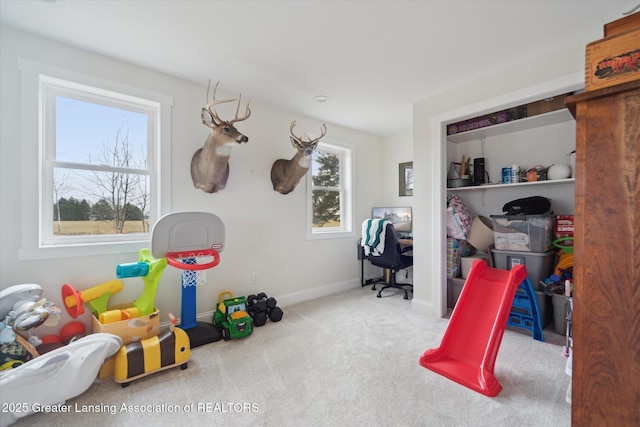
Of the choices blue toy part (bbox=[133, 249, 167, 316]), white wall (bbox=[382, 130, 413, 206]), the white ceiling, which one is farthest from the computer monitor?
blue toy part (bbox=[133, 249, 167, 316])

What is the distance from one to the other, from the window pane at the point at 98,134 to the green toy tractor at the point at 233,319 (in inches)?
63.0

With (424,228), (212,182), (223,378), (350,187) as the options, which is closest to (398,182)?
(350,187)

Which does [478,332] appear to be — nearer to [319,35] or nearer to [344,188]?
[319,35]

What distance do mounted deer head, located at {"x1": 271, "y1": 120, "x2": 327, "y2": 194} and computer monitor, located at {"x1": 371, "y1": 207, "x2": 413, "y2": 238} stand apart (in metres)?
1.78

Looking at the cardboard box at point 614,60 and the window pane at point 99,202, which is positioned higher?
the cardboard box at point 614,60

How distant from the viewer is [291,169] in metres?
3.29

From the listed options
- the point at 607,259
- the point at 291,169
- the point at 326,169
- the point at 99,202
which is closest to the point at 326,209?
the point at 326,169

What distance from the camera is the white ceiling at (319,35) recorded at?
1.83 m

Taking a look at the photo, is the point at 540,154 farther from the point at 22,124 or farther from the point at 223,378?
the point at 22,124

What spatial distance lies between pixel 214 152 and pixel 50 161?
1258 millimetres

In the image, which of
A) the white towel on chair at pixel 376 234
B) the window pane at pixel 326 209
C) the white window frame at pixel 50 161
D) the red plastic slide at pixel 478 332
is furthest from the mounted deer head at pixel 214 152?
the red plastic slide at pixel 478 332

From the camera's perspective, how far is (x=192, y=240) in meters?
2.38

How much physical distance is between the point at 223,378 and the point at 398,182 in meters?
3.68

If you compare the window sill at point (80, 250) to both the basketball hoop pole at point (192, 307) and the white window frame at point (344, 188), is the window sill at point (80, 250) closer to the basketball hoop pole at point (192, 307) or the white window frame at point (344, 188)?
the basketball hoop pole at point (192, 307)
